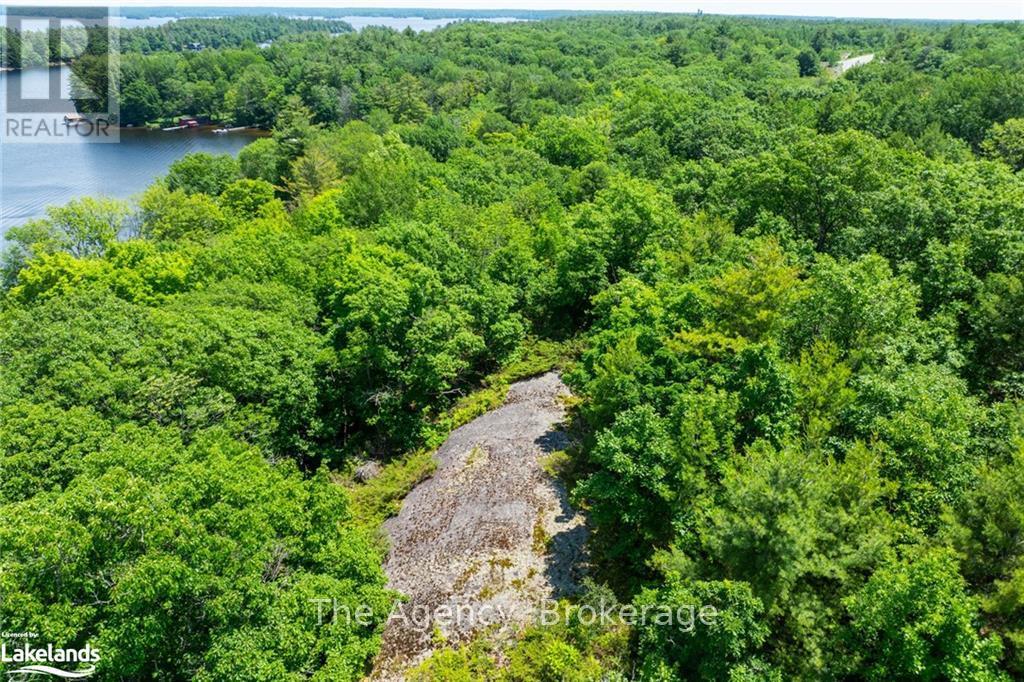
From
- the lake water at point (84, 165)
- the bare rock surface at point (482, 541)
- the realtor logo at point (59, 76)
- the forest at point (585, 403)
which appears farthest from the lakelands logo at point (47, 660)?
the realtor logo at point (59, 76)

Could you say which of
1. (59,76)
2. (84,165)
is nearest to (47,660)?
(84,165)

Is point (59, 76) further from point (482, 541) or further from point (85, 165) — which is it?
point (482, 541)

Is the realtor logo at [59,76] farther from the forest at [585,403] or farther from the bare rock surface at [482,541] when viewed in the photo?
the bare rock surface at [482,541]

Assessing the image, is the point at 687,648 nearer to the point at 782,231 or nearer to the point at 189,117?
the point at 782,231

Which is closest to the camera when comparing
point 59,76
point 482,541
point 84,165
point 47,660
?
point 47,660

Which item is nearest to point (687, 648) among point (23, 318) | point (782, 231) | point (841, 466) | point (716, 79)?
point (841, 466)

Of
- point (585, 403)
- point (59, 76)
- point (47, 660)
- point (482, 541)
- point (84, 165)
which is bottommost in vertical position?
point (482, 541)

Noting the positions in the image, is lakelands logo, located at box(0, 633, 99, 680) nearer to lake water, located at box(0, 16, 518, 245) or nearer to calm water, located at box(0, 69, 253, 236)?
lake water, located at box(0, 16, 518, 245)
